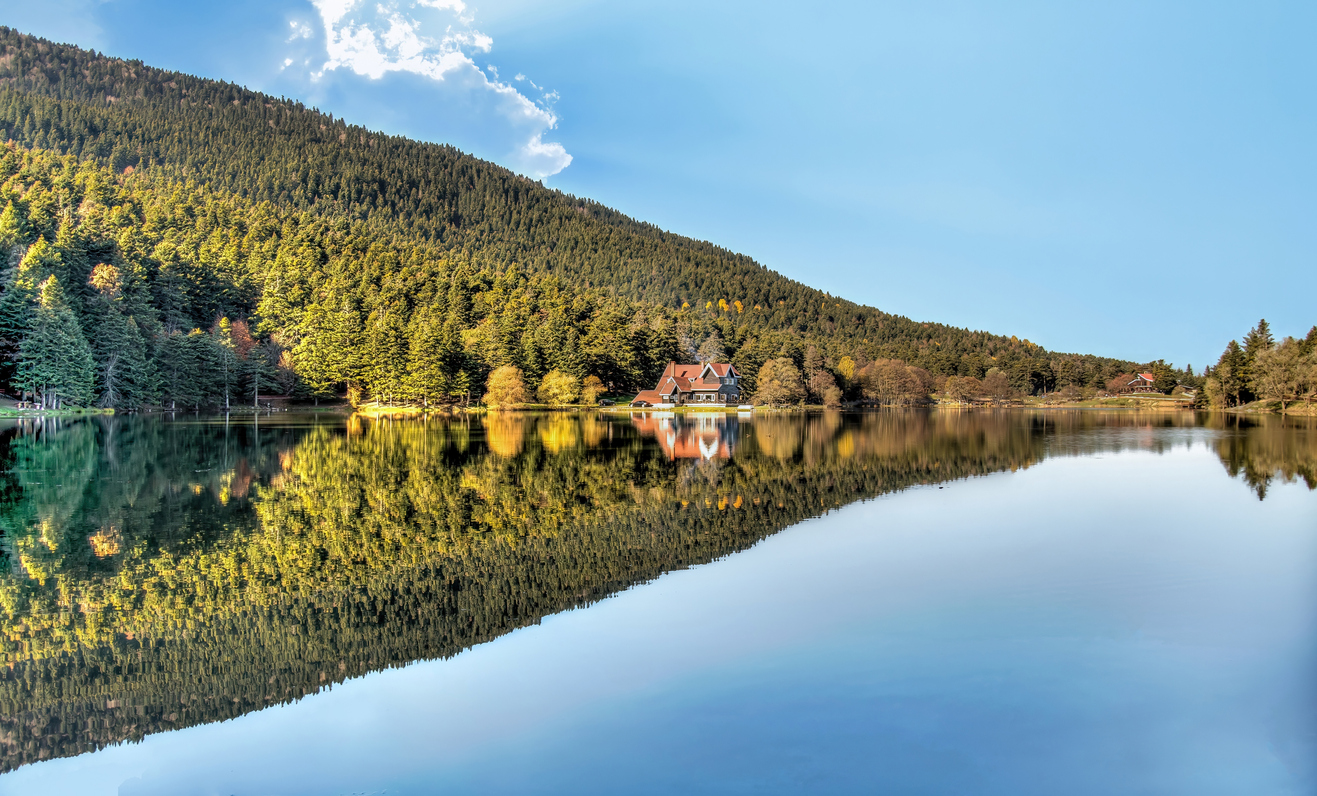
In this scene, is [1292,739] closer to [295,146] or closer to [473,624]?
[473,624]

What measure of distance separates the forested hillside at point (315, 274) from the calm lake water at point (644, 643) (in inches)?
2049

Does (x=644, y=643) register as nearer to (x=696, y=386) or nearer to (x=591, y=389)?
(x=591, y=389)

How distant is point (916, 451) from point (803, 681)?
84.8ft

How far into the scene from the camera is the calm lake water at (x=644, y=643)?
5.75 meters

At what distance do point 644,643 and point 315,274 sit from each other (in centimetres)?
9741

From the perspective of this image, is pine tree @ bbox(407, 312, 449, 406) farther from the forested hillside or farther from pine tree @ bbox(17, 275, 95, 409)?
pine tree @ bbox(17, 275, 95, 409)

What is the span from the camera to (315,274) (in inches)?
3718

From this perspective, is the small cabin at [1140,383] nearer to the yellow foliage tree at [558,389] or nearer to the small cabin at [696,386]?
the small cabin at [696,386]

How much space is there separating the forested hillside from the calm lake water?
5205 cm

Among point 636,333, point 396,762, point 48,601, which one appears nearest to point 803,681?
point 396,762

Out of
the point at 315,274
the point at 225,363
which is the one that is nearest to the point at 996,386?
the point at 315,274

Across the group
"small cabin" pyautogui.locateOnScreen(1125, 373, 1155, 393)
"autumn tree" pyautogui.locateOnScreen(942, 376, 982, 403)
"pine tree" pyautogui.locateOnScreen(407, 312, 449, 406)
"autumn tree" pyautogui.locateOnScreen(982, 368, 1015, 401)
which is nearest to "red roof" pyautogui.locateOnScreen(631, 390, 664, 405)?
"pine tree" pyautogui.locateOnScreen(407, 312, 449, 406)

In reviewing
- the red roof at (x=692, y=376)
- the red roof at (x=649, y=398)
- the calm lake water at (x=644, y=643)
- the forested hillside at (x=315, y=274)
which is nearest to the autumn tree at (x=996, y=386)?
the forested hillside at (x=315, y=274)

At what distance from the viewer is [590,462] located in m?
25.0
